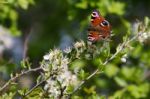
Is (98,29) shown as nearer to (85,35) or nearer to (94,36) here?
(94,36)

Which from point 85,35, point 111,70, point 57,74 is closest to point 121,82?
point 111,70

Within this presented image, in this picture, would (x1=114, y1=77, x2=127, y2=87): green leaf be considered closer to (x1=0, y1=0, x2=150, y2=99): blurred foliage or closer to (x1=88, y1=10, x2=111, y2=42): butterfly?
(x1=0, y1=0, x2=150, y2=99): blurred foliage

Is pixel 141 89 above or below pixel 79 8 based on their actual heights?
below

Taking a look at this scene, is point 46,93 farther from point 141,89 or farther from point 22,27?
point 22,27

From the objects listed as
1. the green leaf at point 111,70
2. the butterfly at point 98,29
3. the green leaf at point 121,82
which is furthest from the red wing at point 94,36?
the green leaf at point 111,70

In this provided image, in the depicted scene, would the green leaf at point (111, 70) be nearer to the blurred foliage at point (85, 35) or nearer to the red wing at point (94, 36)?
the blurred foliage at point (85, 35)

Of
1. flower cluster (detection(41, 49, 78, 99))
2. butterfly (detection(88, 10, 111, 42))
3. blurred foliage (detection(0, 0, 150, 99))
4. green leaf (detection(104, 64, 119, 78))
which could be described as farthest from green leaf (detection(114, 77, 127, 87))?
butterfly (detection(88, 10, 111, 42))

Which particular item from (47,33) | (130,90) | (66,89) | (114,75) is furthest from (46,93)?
(47,33)
